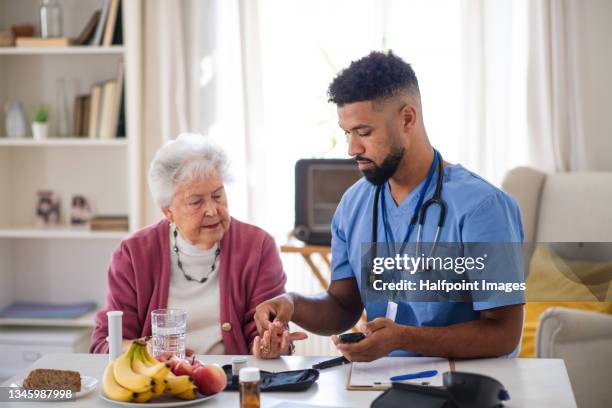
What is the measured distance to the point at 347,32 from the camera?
407 centimetres

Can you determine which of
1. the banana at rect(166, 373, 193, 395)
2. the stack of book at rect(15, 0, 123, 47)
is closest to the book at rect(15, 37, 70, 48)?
the stack of book at rect(15, 0, 123, 47)

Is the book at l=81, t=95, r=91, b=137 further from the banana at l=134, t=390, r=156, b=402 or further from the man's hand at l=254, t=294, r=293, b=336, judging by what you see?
the banana at l=134, t=390, r=156, b=402

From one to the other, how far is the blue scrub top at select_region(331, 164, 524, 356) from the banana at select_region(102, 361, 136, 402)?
73 centimetres

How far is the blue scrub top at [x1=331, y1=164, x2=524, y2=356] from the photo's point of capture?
208cm

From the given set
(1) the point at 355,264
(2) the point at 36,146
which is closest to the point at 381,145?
(1) the point at 355,264

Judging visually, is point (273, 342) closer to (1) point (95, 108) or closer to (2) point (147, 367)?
(2) point (147, 367)

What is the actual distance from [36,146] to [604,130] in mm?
2795

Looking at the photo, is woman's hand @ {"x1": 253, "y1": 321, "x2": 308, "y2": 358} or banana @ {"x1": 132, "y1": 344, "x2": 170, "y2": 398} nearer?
banana @ {"x1": 132, "y1": 344, "x2": 170, "y2": 398}

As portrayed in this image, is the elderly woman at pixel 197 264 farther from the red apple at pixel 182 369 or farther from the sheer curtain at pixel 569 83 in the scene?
the sheer curtain at pixel 569 83

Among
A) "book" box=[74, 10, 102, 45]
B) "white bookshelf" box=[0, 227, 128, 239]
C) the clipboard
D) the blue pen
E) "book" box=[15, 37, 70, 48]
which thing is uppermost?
"book" box=[74, 10, 102, 45]

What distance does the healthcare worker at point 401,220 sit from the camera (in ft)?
6.52

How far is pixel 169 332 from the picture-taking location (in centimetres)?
208

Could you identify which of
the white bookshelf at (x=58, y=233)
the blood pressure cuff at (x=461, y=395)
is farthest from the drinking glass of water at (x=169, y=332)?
the white bookshelf at (x=58, y=233)

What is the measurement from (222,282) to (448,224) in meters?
0.74
